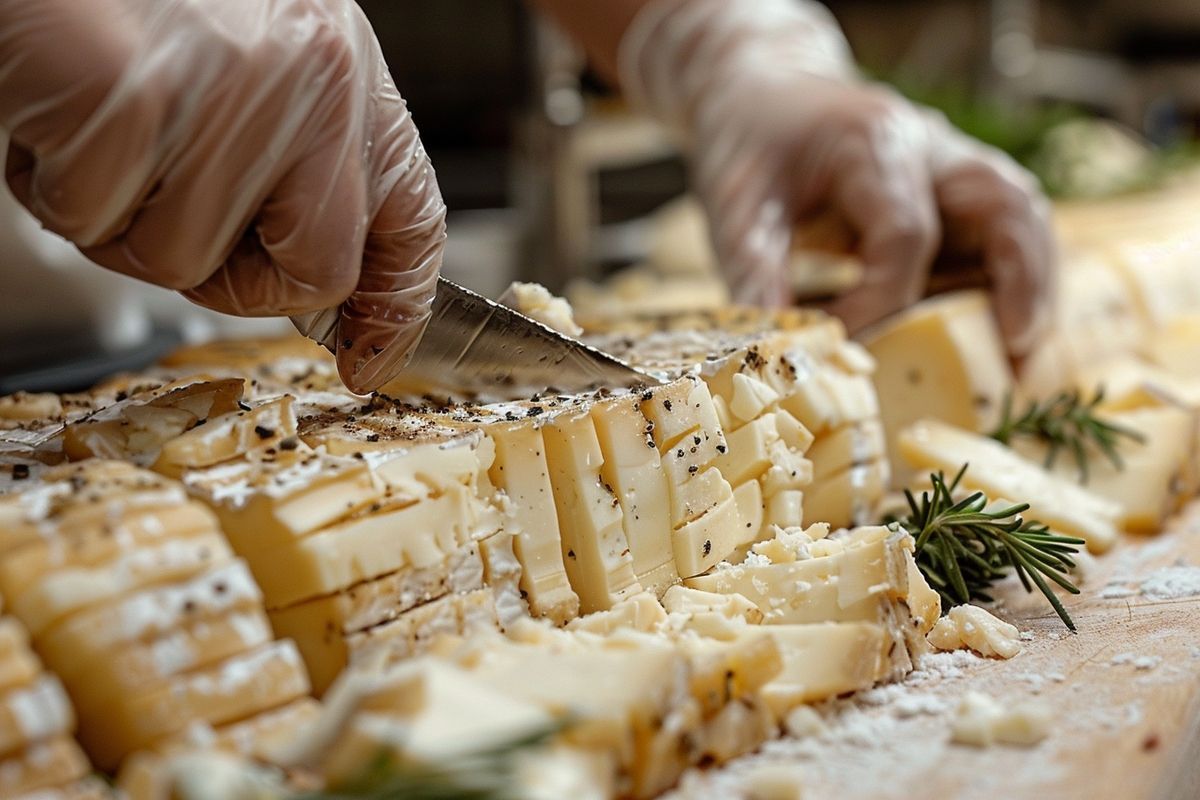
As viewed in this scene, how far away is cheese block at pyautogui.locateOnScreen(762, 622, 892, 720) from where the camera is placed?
1.27 meters

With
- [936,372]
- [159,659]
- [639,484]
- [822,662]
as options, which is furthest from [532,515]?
[936,372]

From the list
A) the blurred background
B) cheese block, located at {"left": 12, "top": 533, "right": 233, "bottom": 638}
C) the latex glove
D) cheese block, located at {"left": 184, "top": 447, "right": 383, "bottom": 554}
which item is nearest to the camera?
cheese block, located at {"left": 12, "top": 533, "right": 233, "bottom": 638}

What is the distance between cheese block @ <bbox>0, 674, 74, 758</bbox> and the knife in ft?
2.30

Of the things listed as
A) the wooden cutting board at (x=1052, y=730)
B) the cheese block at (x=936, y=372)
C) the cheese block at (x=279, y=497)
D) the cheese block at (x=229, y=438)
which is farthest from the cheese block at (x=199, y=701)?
the cheese block at (x=936, y=372)

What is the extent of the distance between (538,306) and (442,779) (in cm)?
92

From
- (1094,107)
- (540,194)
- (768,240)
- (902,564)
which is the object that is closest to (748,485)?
(902,564)

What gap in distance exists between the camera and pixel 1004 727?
47.7 inches

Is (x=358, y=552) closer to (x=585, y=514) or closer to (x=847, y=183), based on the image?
(x=585, y=514)

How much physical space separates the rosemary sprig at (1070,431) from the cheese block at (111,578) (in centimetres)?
167

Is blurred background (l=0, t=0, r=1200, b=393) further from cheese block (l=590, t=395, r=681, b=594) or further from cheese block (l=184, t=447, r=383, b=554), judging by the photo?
cheese block (l=590, t=395, r=681, b=594)

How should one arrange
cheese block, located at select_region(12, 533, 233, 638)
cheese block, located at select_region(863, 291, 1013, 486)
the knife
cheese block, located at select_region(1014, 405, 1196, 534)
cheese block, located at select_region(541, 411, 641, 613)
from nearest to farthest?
1. cheese block, located at select_region(12, 533, 233, 638)
2. cheese block, located at select_region(541, 411, 641, 613)
3. the knife
4. cheese block, located at select_region(1014, 405, 1196, 534)
5. cheese block, located at select_region(863, 291, 1013, 486)

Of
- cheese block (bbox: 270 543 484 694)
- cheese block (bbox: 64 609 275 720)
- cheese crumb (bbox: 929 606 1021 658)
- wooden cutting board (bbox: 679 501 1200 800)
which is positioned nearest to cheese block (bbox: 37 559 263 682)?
cheese block (bbox: 64 609 275 720)

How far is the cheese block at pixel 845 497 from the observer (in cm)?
190

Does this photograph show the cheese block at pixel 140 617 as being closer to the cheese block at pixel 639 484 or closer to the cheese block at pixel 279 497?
the cheese block at pixel 279 497
